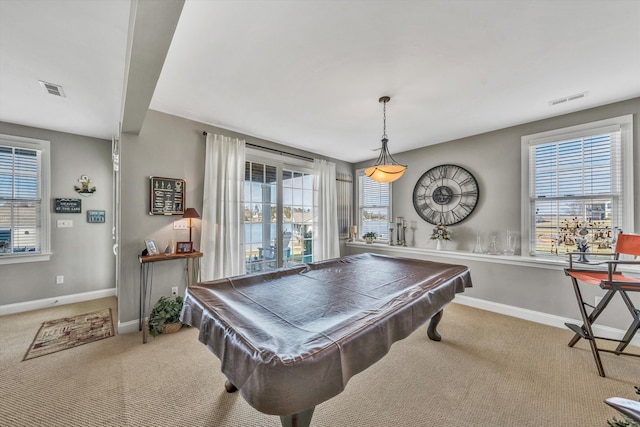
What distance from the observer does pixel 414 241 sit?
4.50 meters

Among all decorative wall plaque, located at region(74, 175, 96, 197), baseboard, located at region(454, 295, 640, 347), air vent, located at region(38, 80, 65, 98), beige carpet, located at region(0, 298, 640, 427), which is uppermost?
air vent, located at region(38, 80, 65, 98)

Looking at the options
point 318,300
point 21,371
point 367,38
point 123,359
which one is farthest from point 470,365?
point 21,371

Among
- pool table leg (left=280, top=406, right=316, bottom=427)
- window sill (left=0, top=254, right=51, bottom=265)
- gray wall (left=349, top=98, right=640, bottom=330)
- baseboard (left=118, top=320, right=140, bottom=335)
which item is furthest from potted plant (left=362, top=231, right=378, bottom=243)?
window sill (left=0, top=254, right=51, bottom=265)

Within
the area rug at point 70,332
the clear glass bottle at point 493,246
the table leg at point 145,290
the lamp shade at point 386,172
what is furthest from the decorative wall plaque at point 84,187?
the clear glass bottle at point 493,246

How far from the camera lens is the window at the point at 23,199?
10.7 feet

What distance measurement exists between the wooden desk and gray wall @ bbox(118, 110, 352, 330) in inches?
2.4

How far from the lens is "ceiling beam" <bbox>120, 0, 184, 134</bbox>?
1182mm

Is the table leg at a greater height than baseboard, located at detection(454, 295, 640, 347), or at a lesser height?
greater

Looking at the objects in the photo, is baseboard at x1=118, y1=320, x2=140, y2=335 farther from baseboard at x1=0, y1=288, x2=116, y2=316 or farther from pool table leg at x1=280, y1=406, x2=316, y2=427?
pool table leg at x1=280, y1=406, x2=316, y2=427

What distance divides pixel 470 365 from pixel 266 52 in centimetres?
314

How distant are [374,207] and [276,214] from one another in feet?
7.17

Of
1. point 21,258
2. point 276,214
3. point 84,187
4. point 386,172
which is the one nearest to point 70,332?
point 21,258

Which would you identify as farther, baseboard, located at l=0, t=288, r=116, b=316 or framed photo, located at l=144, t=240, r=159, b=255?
baseboard, located at l=0, t=288, r=116, b=316

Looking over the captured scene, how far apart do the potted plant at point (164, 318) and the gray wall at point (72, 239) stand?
195cm
